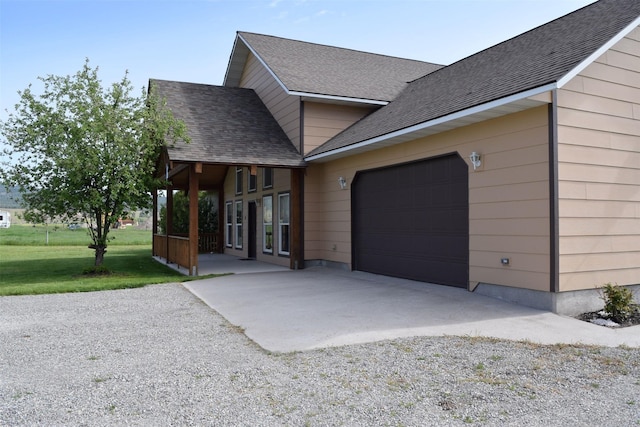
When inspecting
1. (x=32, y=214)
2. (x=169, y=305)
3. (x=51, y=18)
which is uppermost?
(x=51, y=18)

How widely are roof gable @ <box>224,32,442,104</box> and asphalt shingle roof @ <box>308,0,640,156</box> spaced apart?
1287 mm

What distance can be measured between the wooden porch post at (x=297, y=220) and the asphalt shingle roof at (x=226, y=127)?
1.90ft

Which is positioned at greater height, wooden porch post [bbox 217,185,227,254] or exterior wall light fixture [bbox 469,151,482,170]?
exterior wall light fixture [bbox 469,151,482,170]

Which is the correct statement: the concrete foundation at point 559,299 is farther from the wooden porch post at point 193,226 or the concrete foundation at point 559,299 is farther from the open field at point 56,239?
the open field at point 56,239

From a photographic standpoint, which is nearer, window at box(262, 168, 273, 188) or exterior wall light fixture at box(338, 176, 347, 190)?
exterior wall light fixture at box(338, 176, 347, 190)

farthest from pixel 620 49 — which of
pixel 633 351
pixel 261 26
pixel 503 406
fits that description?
pixel 261 26

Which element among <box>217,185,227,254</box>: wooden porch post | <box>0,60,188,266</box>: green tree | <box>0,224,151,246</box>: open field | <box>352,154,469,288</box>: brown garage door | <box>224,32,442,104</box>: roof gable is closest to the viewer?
<box>352,154,469,288</box>: brown garage door

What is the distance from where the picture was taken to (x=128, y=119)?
1168 cm

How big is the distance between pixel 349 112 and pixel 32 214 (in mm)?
8464

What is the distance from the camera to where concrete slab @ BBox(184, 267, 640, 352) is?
550 centimetres

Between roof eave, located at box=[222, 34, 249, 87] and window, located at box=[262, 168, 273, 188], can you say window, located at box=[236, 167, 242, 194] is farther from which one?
roof eave, located at box=[222, 34, 249, 87]

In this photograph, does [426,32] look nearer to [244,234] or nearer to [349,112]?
[349,112]

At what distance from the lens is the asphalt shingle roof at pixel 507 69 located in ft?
23.3

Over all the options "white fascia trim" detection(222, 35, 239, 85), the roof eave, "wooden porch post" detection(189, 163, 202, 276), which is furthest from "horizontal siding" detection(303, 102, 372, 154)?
"white fascia trim" detection(222, 35, 239, 85)
